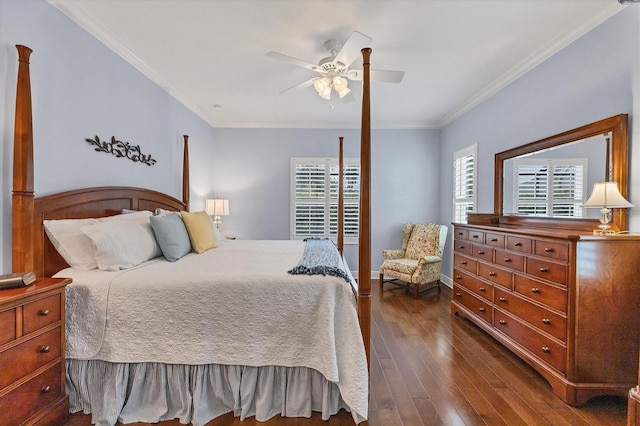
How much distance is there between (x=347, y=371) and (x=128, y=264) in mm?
1599

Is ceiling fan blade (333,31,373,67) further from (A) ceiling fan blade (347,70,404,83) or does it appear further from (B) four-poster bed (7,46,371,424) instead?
(B) four-poster bed (7,46,371,424)

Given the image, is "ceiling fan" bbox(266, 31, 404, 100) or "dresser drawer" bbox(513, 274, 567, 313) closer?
"dresser drawer" bbox(513, 274, 567, 313)

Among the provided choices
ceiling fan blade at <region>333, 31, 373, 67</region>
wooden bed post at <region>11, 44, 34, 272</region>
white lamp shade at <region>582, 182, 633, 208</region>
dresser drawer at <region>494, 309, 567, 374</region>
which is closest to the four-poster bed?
wooden bed post at <region>11, 44, 34, 272</region>

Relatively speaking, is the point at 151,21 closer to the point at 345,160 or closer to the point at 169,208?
the point at 169,208

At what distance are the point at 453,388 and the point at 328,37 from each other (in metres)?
2.85

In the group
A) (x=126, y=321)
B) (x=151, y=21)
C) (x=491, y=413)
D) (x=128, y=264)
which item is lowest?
(x=491, y=413)

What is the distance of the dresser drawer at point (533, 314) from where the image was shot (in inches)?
78.1

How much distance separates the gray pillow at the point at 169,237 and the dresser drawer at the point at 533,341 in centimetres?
280

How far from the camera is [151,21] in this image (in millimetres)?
2281

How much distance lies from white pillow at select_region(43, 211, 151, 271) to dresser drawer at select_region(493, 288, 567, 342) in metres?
3.13

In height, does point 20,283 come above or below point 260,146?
below

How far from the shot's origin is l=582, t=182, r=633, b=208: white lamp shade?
6.20ft

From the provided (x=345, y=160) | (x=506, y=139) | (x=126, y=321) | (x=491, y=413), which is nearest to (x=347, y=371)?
(x=491, y=413)

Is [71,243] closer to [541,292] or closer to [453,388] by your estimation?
[453,388]
